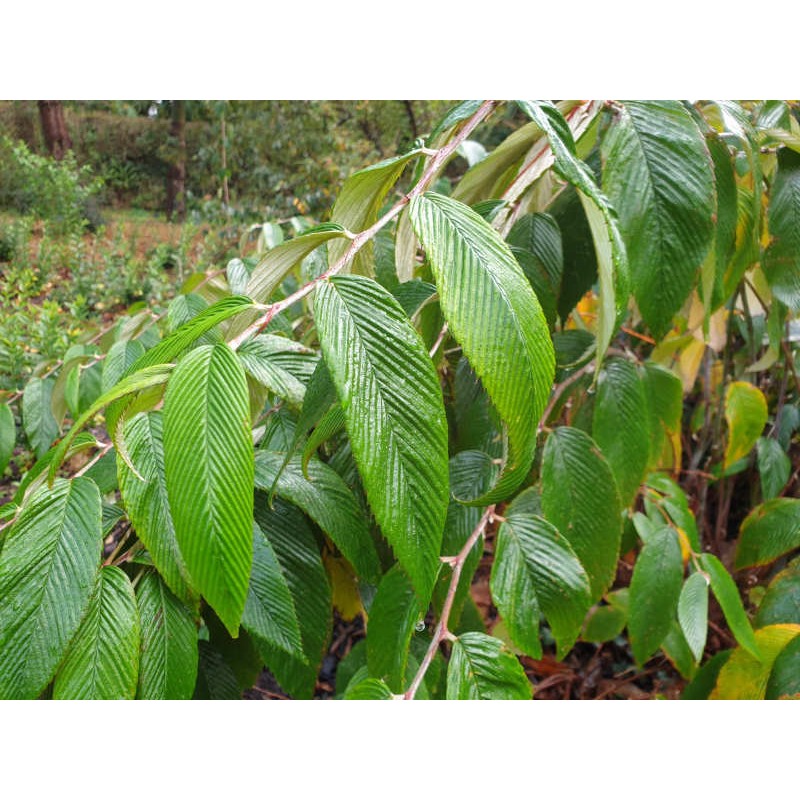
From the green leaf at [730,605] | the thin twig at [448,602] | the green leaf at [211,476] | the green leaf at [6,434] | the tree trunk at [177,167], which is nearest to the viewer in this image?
the green leaf at [211,476]

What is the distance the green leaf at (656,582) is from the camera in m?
0.68

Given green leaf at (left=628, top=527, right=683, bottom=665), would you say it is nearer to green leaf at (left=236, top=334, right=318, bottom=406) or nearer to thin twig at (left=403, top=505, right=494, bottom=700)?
thin twig at (left=403, top=505, right=494, bottom=700)

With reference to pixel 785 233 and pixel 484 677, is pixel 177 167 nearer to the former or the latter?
pixel 785 233

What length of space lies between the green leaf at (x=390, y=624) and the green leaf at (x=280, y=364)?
0.42 feet

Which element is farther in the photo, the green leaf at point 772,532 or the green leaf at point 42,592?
the green leaf at point 772,532

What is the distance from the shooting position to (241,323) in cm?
39

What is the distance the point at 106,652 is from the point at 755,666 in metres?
0.61

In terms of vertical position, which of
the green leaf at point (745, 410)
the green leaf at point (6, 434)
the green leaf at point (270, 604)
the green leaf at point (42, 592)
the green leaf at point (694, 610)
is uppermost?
the green leaf at point (42, 592)

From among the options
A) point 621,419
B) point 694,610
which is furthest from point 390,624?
point 694,610

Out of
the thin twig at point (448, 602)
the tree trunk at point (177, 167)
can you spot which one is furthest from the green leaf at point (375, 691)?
the tree trunk at point (177, 167)

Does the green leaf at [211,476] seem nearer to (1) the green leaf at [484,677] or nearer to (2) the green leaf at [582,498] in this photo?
(1) the green leaf at [484,677]

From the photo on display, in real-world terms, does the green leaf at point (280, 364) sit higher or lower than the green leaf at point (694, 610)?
higher
